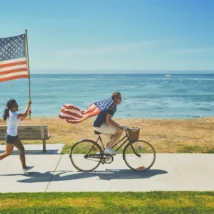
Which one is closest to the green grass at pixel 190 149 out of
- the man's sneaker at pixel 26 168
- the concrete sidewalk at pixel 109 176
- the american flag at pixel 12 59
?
the concrete sidewalk at pixel 109 176

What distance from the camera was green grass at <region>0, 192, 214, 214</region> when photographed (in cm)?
562

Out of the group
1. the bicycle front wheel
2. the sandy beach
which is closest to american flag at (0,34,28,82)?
the sandy beach

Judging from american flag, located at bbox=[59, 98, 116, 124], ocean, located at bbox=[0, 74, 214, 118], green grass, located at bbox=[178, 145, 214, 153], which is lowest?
ocean, located at bbox=[0, 74, 214, 118]

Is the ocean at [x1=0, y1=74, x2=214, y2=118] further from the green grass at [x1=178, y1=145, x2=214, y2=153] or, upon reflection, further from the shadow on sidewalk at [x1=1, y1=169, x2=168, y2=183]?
the shadow on sidewalk at [x1=1, y1=169, x2=168, y2=183]

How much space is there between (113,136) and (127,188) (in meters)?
1.43

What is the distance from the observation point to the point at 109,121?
7625 millimetres

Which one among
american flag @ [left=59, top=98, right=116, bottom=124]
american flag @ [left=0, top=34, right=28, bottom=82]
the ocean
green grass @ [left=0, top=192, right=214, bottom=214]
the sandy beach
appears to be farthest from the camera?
the ocean

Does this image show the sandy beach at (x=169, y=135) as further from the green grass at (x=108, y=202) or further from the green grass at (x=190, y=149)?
the green grass at (x=108, y=202)

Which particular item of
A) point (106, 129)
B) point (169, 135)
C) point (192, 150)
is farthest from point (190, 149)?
point (169, 135)

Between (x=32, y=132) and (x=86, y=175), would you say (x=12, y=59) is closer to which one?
(x=32, y=132)

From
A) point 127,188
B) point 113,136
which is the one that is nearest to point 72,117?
point 113,136

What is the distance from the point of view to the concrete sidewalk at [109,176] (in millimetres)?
6871

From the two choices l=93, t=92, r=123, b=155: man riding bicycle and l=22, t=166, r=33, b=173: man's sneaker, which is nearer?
l=93, t=92, r=123, b=155: man riding bicycle

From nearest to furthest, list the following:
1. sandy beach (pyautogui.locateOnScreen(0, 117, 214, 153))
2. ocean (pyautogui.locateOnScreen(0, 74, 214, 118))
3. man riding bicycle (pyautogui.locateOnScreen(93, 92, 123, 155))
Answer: man riding bicycle (pyautogui.locateOnScreen(93, 92, 123, 155)) < sandy beach (pyautogui.locateOnScreen(0, 117, 214, 153)) < ocean (pyautogui.locateOnScreen(0, 74, 214, 118))
